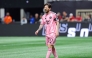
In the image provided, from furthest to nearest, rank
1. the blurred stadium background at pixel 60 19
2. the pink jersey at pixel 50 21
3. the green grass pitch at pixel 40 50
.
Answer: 1. the blurred stadium background at pixel 60 19
2. the green grass pitch at pixel 40 50
3. the pink jersey at pixel 50 21

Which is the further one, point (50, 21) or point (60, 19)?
point (60, 19)

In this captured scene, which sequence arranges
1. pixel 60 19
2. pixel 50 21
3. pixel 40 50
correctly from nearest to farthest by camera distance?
pixel 50 21 < pixel 40 50 < pixel 60 19

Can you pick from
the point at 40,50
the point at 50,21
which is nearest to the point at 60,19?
the point at 40,50

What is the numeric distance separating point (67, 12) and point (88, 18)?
3419mm

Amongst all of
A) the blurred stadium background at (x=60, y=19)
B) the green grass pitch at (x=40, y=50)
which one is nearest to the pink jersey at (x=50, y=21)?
the green grass pitch at (x=40, y=50)

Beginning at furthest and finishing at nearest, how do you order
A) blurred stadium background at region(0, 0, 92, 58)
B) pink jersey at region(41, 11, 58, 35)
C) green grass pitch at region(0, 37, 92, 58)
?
1. blurred stadium background at region(0, 0, 92, 58)
2. green grass pitch at region(0, 37, 92, 58)
3. pink jersey at region(41, 11, 58, 35)

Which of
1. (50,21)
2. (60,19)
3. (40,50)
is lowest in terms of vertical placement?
(40,50)

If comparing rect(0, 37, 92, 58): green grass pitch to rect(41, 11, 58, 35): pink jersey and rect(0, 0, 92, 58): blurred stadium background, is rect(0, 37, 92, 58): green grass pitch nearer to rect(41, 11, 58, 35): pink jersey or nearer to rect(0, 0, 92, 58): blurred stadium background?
rect(41, 11, 58, 35): pink jersey

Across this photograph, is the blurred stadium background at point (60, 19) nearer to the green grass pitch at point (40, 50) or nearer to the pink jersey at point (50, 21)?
the green grass pitch at point (40, 50)

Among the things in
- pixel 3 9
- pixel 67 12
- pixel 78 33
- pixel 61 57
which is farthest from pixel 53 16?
pixel 3 9

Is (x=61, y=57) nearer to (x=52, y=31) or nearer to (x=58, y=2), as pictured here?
(x=52, y=31)

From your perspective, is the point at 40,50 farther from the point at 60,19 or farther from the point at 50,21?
the point at 60,19

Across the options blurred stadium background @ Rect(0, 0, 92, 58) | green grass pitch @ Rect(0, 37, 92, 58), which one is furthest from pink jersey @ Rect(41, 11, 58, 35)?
blurred stadium background @ Rect(0, 0, 92, 58)

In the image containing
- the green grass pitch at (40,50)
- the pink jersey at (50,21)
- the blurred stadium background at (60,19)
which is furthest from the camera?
the blurred stadium background at (60,19)
